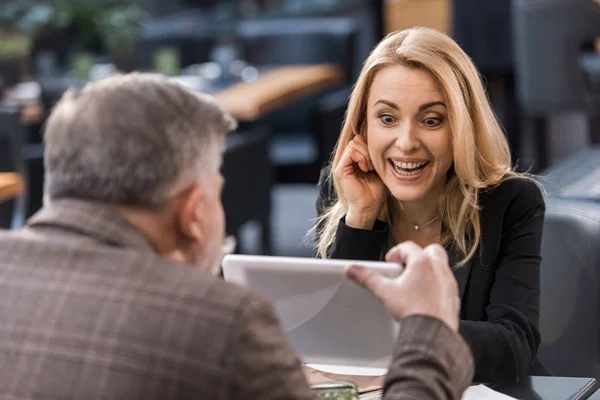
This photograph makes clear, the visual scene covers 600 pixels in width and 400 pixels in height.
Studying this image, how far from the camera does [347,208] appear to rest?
7.72ft

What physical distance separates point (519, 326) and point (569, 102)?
3345 mm

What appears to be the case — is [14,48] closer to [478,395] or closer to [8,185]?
[8,185]

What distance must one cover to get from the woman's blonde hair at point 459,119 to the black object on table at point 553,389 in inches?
14.8

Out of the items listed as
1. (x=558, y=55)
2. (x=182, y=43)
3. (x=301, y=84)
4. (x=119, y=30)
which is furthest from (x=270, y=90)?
(x=119, y=30)

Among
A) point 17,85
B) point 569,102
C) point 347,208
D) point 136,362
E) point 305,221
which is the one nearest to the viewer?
point 136,362

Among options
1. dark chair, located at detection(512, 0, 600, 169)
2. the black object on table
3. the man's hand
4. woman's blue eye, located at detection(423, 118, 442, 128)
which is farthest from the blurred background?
the man's hand

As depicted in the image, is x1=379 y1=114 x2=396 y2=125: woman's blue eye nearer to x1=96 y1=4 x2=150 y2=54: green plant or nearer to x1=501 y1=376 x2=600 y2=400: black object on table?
x1=501 y1=376 x2=600 y2=400: black object on table

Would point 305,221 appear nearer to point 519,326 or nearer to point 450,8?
point 450,8

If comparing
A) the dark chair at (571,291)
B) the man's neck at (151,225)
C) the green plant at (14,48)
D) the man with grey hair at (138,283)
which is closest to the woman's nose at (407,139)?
the dark chair at (571,291)

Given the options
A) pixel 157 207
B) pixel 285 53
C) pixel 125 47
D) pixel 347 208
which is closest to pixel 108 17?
pixel 125 47

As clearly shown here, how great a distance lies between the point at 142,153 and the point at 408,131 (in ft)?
3.30

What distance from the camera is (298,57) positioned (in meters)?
7.05

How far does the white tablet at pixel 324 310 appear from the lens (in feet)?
5.35

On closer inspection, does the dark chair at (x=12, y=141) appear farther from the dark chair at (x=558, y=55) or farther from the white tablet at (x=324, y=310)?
the white tablet at (x=324, y=310)
